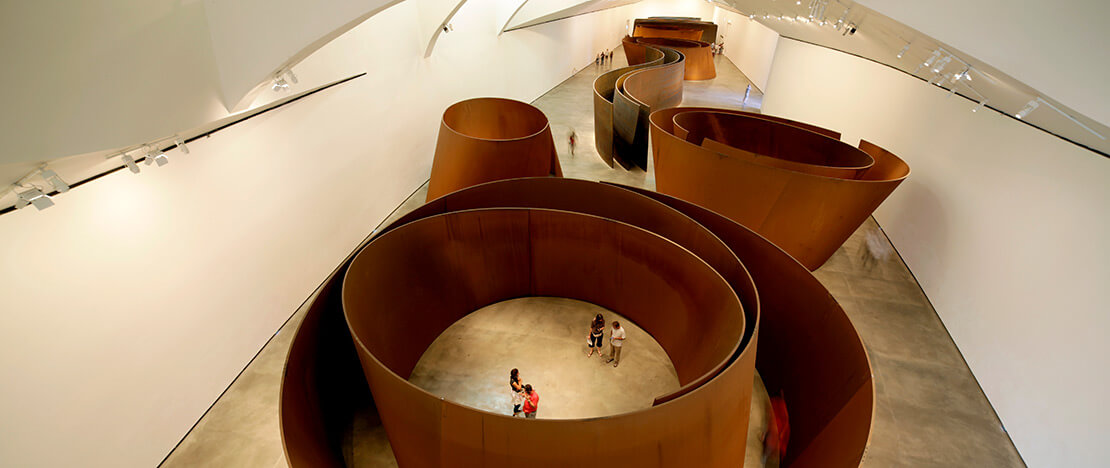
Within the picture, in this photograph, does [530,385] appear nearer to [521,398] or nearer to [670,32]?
[521,398]

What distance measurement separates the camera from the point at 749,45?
24.3 meters

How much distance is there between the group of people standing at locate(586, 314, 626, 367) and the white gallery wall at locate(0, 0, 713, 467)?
478 cm

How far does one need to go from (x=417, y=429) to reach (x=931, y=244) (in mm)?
8394

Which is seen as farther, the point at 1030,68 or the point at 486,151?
the point at 486,151

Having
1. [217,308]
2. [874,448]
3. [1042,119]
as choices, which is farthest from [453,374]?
[1042,119]

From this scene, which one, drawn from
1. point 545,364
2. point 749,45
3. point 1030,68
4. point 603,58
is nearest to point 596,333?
point 545,364

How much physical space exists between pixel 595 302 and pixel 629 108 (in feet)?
19.5

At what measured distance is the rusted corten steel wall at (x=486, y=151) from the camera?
27.8 feet

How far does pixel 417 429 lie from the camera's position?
13.3 feet

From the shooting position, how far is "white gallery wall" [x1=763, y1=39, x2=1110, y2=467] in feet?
15.5

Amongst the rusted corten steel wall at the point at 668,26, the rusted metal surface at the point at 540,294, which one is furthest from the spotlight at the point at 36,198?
the rusted corten steel wall at the point at 668,26

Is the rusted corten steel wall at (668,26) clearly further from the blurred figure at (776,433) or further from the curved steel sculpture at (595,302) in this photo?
the blurred figure at (776,433)

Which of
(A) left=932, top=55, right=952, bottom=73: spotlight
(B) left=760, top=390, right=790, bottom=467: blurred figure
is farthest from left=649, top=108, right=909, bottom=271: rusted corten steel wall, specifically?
(B) left=760, top=390, right=790, bottom=467: blurred figure

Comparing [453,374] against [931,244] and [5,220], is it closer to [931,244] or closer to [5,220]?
[5,220]
